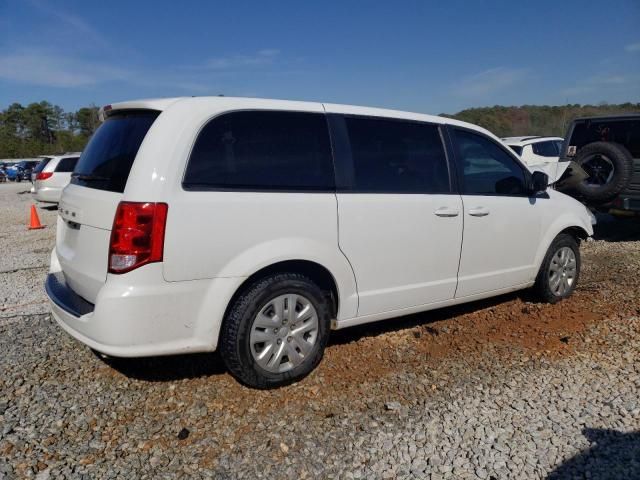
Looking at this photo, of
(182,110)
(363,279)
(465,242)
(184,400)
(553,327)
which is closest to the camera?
(182,110)

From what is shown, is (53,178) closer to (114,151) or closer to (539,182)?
(114,151)

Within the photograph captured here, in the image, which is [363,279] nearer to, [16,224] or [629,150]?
A: [629,150]

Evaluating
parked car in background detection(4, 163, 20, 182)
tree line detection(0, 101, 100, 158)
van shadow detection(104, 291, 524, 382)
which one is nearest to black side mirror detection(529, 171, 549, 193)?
Result: van shadow detection(104, 291, 524, 382)

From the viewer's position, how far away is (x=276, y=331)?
3264 millimetres

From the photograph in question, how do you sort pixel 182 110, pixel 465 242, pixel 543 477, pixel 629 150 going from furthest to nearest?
1. pixel 629 150
2. pixel 465 242
3. pixel 182 110
4. pixel 543 477

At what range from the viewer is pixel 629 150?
26.2 ft

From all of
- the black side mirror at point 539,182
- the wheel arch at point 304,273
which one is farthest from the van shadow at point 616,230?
the wheel arch at point 304,273

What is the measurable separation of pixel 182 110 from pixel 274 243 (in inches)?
38.2

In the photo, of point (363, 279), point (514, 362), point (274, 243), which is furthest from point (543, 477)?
point (274, 243)

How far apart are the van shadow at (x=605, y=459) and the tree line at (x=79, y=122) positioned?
1987cm

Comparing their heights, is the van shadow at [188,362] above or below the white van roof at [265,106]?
below

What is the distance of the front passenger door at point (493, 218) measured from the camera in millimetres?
4156

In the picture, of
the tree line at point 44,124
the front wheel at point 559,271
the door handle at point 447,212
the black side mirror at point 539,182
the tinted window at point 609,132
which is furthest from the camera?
the tree line at point 44,124

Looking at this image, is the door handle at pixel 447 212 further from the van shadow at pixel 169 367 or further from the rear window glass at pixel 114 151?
the rear window glass at pixel 114 151
